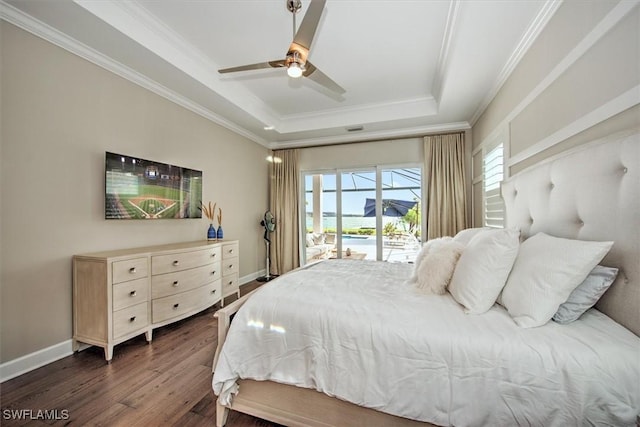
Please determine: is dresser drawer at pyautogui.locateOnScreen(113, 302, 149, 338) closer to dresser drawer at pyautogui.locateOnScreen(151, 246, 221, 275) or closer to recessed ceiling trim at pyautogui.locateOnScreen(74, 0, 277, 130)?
dresser drawer at pyautogui.locateOnScreen(151, 246, 221, 275)

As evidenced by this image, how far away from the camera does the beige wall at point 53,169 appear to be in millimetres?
1853

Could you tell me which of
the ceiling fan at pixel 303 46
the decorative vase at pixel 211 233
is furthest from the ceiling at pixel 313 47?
the decorative vase at pixel 211 233

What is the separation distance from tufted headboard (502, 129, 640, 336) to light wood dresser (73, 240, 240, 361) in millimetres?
3044

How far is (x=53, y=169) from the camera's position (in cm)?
207

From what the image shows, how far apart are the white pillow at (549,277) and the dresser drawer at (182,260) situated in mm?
2731

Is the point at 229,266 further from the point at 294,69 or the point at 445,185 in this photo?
the point at 445,185

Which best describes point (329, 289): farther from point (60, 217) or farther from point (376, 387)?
point (60, 217)

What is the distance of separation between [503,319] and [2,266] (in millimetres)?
3140

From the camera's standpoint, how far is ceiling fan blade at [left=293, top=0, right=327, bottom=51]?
1580 millimetres

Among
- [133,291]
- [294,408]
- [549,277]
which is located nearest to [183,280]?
[133,291]

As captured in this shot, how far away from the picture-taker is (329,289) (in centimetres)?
160

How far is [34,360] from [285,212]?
11.9 feet

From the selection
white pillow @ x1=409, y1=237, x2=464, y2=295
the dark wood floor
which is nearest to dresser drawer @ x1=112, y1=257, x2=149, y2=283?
the dark wood floor

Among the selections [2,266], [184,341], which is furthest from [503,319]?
[2,266]
